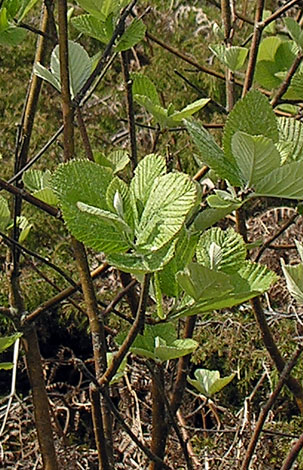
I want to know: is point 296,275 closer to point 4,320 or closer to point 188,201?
point 188,201

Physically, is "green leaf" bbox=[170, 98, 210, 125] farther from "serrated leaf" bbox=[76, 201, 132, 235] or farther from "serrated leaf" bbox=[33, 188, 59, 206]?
"serrated leaf" bbox=[76, 201, 132, 235]

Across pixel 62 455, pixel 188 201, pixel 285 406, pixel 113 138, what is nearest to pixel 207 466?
pixel 62 455

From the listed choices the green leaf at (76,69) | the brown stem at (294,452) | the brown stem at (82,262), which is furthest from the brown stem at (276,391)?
the green leaf at (76,69)

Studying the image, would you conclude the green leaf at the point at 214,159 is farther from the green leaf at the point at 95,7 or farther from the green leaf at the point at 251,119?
the green leaf at the point at 95,7

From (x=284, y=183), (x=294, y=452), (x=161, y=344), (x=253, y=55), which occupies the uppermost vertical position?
(x=253, y=55)

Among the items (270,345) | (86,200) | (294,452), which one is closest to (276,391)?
(294,452)

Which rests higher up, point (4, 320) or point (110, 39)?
point (110, 39)

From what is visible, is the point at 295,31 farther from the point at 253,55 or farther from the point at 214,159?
the point at 214,159

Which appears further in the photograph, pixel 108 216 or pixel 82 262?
pixel 82 262
